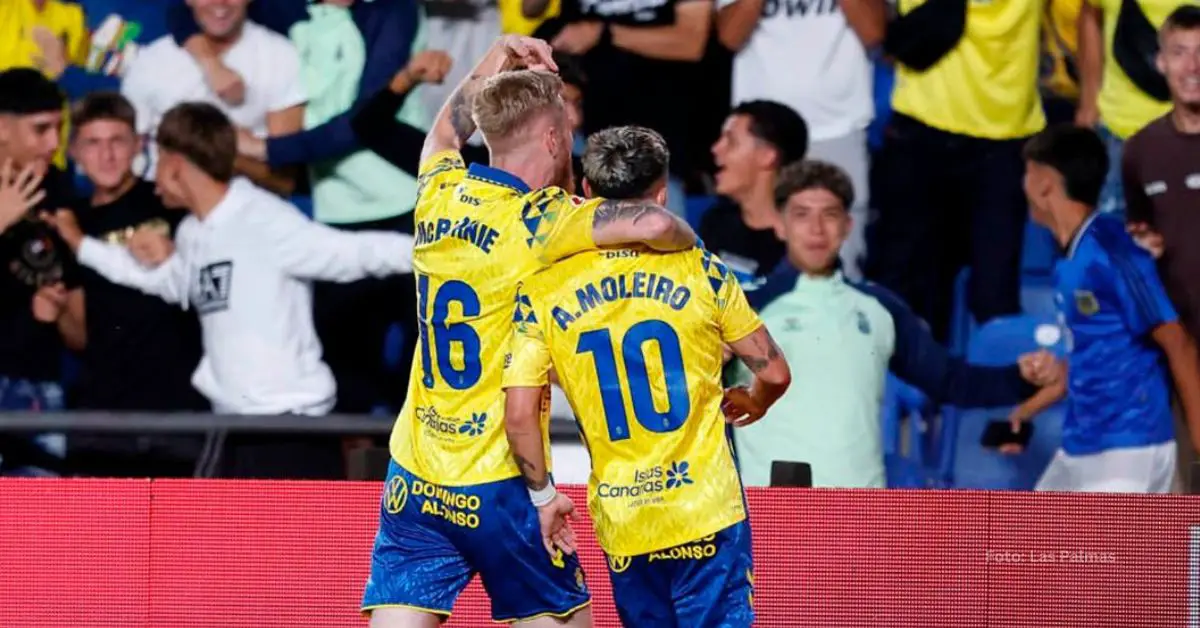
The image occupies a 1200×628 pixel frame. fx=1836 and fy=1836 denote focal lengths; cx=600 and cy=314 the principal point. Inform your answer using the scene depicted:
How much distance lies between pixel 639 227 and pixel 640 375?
385 mm

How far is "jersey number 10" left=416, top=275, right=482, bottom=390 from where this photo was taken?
4926 mm

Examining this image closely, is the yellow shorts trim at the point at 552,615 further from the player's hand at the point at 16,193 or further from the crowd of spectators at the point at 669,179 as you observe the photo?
the player's hand at the point at 16,193

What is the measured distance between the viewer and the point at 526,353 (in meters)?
4.82

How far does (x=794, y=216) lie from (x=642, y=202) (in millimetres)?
3618

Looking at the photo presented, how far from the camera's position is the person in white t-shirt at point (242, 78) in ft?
29.5

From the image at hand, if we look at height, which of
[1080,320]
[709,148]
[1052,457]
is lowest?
[1052,457]

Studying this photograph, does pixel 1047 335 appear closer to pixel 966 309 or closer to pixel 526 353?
pixel 966 309

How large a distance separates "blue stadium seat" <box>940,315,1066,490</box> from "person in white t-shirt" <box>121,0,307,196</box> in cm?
343

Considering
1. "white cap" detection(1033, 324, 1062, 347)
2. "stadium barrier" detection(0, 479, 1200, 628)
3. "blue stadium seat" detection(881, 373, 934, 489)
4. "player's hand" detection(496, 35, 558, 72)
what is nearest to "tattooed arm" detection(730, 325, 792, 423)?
"player's hand" detection(496, 35, 558, 72)

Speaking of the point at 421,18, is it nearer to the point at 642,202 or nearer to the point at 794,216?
the point at 794,216

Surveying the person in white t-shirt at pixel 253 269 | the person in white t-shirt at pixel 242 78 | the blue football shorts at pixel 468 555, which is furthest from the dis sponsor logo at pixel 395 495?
the person in white t-shirt at pixel 242 78

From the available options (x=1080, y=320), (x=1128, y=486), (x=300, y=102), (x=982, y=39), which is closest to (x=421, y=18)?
(x=300, y=102)

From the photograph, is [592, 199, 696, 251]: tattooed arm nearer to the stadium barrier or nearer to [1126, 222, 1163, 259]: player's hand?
the stadium barrier

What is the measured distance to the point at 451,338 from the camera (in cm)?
493
